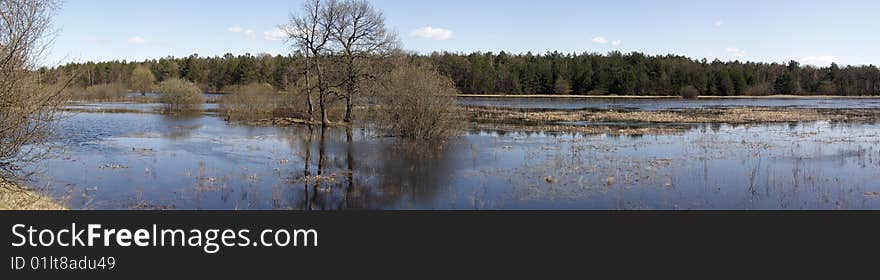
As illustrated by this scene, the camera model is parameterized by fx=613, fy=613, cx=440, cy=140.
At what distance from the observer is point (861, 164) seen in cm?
1856

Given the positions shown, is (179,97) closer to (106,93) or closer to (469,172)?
(106,93)

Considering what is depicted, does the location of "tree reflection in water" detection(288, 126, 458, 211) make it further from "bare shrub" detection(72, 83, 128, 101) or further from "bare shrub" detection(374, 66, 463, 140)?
"bare shrub" detection(72, 83, 128, 101)

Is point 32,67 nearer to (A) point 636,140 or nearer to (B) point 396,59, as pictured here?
(A) point 636,140

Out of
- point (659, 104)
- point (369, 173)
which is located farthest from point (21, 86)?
point (659, 104)

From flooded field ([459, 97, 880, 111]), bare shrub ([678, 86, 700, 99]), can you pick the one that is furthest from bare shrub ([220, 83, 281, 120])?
bare shrub ([678, 86, 700, 99])

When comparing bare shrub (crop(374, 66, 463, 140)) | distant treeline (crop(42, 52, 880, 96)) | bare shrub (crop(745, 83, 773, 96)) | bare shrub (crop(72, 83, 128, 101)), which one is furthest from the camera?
bare shrub (crop(745, 83, 773, 96))

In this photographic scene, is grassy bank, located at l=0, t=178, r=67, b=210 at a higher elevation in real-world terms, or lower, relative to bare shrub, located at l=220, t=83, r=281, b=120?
lower

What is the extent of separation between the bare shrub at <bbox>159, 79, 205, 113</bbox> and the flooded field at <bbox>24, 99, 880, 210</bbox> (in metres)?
23.6

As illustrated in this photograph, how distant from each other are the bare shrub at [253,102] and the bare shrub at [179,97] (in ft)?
21.2

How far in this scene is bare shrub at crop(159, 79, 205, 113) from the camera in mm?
51344

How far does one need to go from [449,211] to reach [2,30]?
866cm

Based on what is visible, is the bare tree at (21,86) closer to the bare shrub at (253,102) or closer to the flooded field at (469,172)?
the flooded field at (469,172)

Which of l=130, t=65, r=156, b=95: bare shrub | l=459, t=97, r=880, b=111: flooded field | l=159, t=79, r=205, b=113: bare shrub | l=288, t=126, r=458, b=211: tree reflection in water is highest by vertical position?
l=130, t=65, r=156, b=95: bare shrub

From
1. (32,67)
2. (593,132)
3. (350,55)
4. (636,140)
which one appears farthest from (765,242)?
(350,55)
